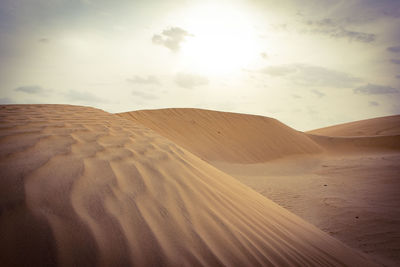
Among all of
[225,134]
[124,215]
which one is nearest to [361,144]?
[225,134]

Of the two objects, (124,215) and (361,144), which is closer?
(124,215)

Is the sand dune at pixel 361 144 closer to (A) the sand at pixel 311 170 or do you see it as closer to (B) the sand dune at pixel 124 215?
(A) the sand at pixel 311 170

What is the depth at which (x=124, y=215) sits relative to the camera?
1.43 m

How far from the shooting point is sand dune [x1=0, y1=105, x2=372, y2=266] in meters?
1.15

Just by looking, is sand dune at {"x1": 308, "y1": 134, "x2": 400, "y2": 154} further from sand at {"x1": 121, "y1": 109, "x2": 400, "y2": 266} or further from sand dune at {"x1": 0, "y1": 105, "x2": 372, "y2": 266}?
sand dune at {"x1": 0, "y1": 105, "x2": 372, "y2": 266}

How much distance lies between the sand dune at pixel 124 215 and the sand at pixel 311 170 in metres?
1.27

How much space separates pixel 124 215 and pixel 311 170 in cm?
943

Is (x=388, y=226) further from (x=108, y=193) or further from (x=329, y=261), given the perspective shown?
(x=108, y=193)

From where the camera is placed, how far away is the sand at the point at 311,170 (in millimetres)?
3520

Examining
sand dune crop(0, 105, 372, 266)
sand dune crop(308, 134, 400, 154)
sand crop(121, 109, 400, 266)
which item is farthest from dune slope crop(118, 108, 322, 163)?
sand dune crop(0, 105, 372, 266)

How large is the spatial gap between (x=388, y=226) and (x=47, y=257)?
165 inches

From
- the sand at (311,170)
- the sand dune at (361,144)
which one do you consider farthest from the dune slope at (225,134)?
the sand dune at (361,144)

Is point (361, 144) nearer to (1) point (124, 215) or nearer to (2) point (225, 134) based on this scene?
(2) point (225, 134)

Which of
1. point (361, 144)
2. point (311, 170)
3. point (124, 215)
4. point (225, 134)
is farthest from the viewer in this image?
point (361, 144)
